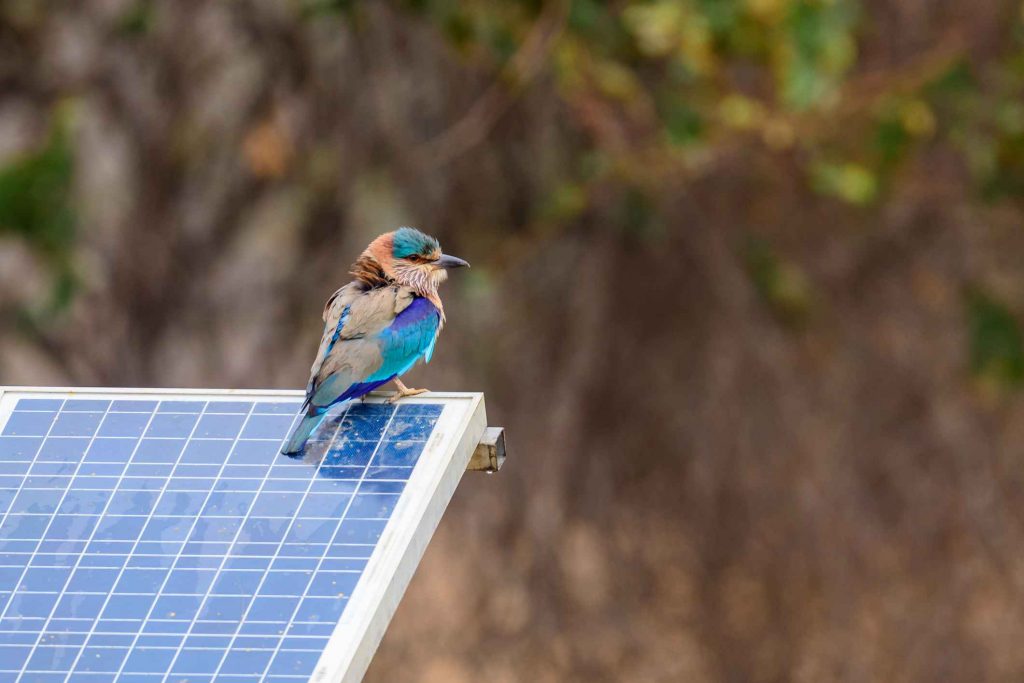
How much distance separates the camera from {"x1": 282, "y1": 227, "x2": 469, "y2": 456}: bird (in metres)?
5.09

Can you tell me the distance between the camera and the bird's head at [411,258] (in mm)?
6395

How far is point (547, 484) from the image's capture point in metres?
13.2

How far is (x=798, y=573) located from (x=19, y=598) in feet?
32.7

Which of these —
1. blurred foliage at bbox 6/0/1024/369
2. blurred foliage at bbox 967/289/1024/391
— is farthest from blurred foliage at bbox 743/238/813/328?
blurred foliage at bbox 967/289/1024/391

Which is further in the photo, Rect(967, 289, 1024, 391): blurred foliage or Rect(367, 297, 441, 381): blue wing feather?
Rect(967, 289, 1024, 391): blurred foliage

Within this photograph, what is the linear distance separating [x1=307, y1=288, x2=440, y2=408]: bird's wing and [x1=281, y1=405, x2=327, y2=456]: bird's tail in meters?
0.03

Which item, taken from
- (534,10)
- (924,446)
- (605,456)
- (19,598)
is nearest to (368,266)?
(19,598)

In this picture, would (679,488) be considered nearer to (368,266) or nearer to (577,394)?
(577,394)

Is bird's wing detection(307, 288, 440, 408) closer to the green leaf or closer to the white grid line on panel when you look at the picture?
the white grid line on panel

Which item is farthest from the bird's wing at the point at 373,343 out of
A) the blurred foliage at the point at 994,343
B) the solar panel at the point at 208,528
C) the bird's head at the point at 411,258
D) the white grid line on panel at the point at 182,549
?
the blurred foliage at the point at 994,343

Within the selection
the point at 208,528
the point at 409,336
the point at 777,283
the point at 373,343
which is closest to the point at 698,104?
the point at 777,283

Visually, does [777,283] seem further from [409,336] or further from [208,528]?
[208,528]

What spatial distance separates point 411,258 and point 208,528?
6.88ft

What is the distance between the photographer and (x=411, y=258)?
6484 mm
